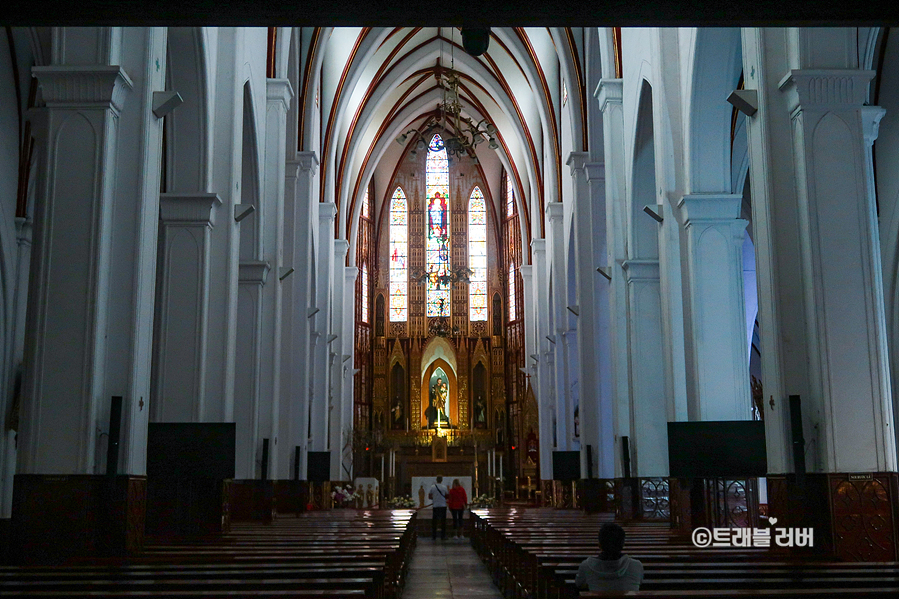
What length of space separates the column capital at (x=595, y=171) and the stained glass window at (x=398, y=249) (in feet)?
57.9

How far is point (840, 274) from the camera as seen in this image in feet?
24.5

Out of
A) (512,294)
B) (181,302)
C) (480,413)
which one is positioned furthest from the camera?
(512,294)

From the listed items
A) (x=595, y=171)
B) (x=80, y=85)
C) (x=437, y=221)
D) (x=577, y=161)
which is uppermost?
(x=437, y=221)

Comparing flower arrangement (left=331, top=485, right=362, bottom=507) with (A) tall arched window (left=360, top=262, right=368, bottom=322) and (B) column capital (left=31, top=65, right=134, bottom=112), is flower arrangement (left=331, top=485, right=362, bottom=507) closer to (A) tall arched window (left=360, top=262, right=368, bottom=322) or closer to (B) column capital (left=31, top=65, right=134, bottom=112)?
(A) tall arched window (left=360, top=262, right=368, bottom=322)

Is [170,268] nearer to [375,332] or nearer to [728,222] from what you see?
[728,222]

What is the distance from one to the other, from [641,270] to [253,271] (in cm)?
556

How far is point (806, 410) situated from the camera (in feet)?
24.5

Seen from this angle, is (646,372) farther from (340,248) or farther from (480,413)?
(480,413)

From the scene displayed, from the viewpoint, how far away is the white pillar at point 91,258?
7289 mm

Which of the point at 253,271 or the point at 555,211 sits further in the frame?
the point at 555,211

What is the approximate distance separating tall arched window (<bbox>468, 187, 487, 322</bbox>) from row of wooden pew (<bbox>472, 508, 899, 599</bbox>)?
2451 cm

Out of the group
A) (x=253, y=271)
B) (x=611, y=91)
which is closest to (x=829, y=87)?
Answer: (x=611, y=91)

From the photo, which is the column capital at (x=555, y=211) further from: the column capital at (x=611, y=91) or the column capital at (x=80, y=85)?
the column capital at (x=80, y=85)

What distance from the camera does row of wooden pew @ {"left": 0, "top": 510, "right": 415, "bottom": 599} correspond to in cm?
445
